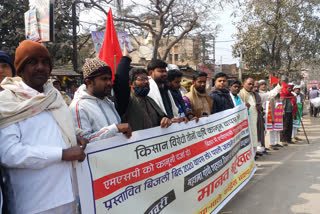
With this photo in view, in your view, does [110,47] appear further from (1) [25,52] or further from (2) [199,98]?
(1) [25,52]

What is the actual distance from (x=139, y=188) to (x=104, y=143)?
48 cm

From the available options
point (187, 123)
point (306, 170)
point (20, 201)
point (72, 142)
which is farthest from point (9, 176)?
point (306, 170)

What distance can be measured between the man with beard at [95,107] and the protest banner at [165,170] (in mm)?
95

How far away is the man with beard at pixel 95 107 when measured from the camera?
1.84m

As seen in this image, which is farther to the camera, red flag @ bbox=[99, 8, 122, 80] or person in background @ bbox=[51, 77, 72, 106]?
person in background @ bbox=[51, 77, 72, 106]

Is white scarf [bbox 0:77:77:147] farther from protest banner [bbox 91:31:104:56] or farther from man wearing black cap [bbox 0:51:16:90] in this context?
protest banner [bbox 91:31:104:56]

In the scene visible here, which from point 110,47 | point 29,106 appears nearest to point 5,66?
point 29,106

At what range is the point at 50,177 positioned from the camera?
146cm

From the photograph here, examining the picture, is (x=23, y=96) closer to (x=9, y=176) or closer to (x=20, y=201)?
Result: (x=9, y=176)

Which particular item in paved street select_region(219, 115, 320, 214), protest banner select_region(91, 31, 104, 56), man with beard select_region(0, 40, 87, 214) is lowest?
paved street select_region(219, 115, 320, 214)

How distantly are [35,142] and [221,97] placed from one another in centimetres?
359

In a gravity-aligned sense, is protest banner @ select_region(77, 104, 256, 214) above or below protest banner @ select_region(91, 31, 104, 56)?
below

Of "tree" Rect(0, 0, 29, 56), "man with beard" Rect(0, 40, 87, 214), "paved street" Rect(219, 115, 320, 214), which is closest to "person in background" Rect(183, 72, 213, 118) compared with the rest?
"paved street" Rect(219, 115, 320, 214)

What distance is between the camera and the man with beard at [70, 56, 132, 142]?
1844 mm
